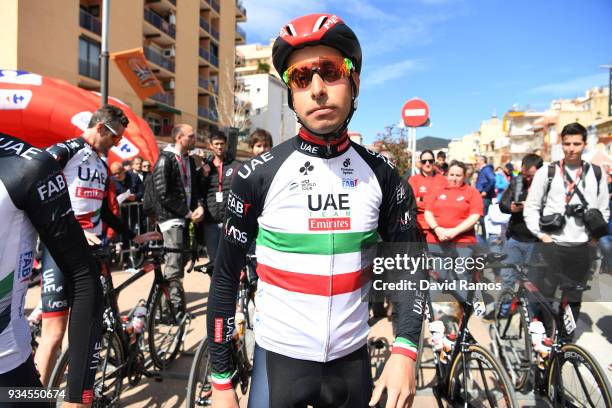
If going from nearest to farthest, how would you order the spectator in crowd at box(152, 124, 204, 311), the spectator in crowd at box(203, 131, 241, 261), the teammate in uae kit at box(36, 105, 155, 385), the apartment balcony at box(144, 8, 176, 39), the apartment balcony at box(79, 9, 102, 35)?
the teammate in uae kit at box(36, 105, 155, 385)
the spectator in crowd at box(152, 124, 204, 311)
the spectator in crowd at box(203, 131, 241, 261)
the apartment balcony at box(79, 9, 102, 35)
the apartment balcony at box(144, 8, 176, 39)

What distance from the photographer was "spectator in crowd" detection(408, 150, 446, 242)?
5.79 metres

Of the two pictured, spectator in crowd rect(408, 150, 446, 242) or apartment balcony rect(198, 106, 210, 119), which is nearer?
spectator in crowd rect(408, 150, 446, 242)

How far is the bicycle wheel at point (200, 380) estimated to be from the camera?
2.85 meters

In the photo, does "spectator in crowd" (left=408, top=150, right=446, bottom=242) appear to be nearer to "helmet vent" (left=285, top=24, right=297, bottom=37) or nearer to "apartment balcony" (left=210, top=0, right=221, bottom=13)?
"helmet vent" (left=285, top=24, right=297, bottom=37)

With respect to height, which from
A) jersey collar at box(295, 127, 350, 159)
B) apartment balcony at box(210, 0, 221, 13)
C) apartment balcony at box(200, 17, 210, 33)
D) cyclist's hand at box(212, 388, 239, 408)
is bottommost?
cyclist's hand at box(212, 388, 239, 408)

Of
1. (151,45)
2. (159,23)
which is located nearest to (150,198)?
(151,45)

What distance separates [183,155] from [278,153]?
12.9ft

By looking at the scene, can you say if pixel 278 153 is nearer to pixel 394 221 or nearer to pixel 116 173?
pixel 394 221

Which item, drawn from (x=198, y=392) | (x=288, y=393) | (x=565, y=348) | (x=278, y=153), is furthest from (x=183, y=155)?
(x=565, y=348)

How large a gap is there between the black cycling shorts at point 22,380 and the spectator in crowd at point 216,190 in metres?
4.14

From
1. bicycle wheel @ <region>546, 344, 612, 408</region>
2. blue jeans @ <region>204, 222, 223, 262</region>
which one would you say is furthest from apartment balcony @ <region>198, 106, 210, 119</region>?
bicycle wheel @ <region>546, 344, 612, 408</region>

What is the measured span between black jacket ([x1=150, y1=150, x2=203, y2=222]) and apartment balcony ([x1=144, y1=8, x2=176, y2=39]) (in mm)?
32231

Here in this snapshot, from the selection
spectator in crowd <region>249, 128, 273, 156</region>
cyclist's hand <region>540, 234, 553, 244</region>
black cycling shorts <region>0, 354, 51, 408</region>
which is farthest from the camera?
spectator in crowd <region>249, 128, 273, 156</region>

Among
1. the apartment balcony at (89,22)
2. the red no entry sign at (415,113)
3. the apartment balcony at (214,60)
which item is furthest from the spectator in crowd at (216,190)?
the apartment balcony at (214,60)
